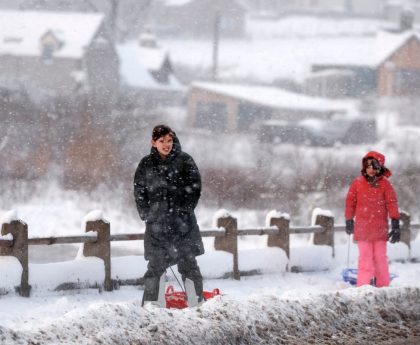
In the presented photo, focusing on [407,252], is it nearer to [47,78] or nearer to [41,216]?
[41,216]

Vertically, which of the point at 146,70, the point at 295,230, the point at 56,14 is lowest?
the point at 295,230

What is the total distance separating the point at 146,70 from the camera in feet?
191

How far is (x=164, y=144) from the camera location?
24.2 feet

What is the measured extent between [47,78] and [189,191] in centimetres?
4707

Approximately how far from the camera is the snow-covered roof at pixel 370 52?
61656 millimetres

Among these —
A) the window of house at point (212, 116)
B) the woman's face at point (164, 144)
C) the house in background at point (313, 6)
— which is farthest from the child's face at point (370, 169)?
the house in background at point (313, 6)

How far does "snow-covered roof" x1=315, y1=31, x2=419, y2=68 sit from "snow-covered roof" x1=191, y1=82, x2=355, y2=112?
158 inches

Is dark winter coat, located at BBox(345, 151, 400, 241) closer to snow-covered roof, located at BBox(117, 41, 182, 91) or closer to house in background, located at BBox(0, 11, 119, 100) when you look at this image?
house in background, located at BBox(0, 11, 119, 100)

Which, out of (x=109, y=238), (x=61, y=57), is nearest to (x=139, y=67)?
(x=61, y=57)

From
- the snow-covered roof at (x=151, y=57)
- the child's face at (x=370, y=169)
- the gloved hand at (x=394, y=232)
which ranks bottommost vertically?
the gloved hand at (x=394, y=232)

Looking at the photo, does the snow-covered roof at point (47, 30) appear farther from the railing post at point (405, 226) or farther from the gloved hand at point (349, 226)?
the gloved hand at point (349, 226)

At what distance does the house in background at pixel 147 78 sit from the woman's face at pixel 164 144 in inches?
1789

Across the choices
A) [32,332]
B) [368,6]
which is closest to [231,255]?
[32,332]

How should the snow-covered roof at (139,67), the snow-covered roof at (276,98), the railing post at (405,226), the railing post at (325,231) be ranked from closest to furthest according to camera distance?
the railing post at (325,231) → the railing post at (405,226) → the snow-covered roof at (276,98) → the snow-covered roof at (139,67)
